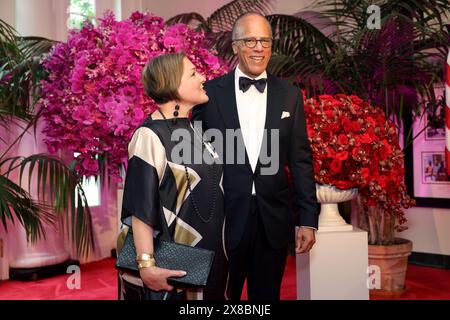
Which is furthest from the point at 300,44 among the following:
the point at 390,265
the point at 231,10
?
the point at 390,265

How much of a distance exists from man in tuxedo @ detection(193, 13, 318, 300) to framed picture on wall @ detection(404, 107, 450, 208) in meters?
3.39

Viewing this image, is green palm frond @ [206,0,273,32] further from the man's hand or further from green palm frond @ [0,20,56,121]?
the man's hand

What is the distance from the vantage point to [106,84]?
2990mm

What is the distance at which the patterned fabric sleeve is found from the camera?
186cm

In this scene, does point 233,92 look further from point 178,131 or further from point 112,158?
point 112,158

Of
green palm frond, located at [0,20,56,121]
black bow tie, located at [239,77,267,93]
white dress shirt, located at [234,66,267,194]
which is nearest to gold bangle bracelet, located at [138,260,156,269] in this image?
white dress shirt, located at [234,66,267,194]

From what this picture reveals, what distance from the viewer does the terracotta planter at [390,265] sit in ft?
14.6

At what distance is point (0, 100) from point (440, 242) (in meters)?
4.30

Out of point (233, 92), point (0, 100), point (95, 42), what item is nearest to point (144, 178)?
point (233, 92)

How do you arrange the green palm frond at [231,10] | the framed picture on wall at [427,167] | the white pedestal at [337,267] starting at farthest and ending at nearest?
the green palm frond at [231,10], the framed picture on wall at [427,167], the white pedestal at [337,267]

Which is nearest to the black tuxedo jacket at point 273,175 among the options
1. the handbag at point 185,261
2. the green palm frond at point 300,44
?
the handbag at point 185,261

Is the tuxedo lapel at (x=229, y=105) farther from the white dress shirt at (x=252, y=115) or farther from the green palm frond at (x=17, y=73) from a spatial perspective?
the green palm frond at (x=17, y=73)

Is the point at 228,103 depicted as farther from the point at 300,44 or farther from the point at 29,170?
the point at 300,44
